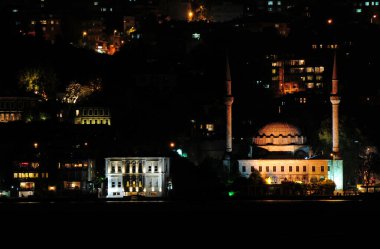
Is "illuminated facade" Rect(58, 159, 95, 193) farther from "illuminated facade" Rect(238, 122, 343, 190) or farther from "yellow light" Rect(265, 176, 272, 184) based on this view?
"yellow light" Rect(265, 176, 272, 184)

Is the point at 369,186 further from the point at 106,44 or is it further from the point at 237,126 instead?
the point at 106,44

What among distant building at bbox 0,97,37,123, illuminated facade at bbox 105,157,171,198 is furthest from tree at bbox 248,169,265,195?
distant building at bbox 0,97,37,123

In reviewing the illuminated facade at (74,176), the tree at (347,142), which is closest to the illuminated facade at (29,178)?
the illuminated facade at (74,176)

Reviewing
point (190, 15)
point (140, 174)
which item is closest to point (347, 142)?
point (140, 174)

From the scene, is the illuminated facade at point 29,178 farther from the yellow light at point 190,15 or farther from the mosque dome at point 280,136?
the yellow light at point 190,15

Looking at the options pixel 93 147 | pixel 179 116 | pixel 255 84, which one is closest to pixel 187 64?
pixel 255 84
